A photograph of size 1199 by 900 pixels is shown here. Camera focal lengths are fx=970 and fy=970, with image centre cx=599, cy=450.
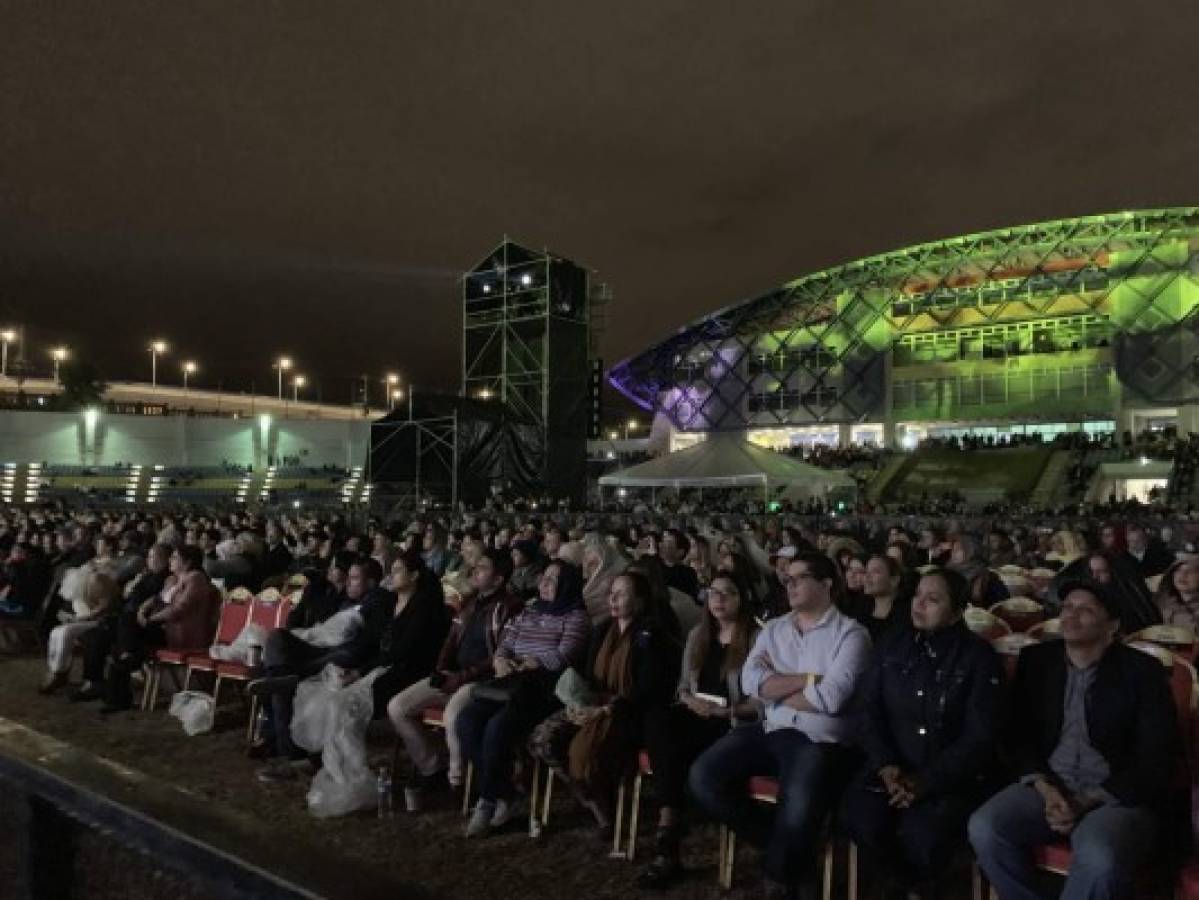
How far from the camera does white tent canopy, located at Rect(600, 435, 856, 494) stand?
60.9 feet

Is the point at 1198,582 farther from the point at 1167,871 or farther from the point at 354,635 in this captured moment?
the point at 354,635

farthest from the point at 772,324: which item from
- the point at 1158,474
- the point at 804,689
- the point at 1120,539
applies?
the point at 804,689

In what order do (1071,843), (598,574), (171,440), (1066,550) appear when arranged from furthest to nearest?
1. (171,440)
2. (1066,550)
3. (598,574)
4. (1071,843)

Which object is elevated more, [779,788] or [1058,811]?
[1058,811]

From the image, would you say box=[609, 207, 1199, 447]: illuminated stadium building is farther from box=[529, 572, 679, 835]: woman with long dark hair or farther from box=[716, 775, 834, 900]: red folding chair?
box=[716, 775, 834, 900]: red folding chair

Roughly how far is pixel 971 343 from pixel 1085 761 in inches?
1939

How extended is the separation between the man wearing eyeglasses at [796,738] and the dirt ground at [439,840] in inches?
17.9

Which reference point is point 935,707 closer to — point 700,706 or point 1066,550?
point 700,706

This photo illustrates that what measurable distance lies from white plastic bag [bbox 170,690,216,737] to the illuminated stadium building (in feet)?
149

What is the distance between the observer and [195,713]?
7055mm

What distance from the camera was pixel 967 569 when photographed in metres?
7.86

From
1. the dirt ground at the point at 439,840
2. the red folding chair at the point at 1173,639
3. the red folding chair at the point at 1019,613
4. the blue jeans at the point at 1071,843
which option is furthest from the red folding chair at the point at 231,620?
the red folding chair at the point at 1173,639

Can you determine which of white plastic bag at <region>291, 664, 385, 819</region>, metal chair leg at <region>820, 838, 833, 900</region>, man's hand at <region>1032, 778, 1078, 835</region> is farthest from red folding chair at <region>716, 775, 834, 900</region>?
white plastic bag at <region>291, 664, 385, 819</region>

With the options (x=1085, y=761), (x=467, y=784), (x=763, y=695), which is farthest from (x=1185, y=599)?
(x=467, y=784)
